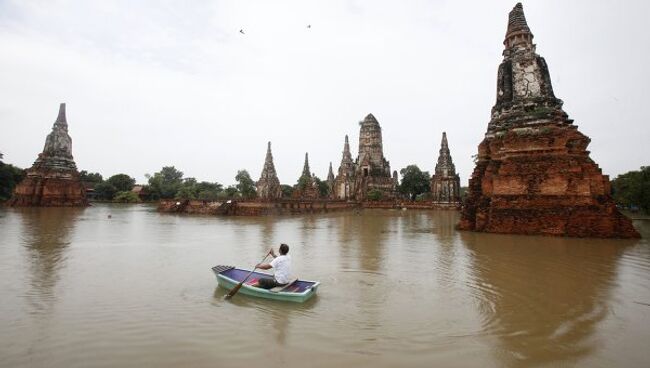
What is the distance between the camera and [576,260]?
32.6 feet

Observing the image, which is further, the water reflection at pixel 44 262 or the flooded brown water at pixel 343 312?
the water reflection at pixel 44 262

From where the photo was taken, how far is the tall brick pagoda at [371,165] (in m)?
52.4

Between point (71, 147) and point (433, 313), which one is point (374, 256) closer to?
point (433, 313)

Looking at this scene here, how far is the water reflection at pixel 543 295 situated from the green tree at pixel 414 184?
2174 inches

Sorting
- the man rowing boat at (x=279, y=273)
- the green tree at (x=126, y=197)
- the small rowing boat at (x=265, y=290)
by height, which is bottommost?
the small rowing boat at (x=265, y=290)

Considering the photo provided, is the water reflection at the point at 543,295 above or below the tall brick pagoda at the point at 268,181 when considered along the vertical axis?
below

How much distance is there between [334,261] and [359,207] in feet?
119

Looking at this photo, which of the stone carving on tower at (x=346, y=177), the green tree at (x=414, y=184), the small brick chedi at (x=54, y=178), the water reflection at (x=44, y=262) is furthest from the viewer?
the green tree at (x=414, y=184)

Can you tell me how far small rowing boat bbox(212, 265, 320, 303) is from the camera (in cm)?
641

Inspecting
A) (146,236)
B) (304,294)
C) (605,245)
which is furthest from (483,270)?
(146,236)

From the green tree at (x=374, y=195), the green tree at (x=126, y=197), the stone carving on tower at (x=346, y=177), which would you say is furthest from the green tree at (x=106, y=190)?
the green tree at (x=374, y=195)

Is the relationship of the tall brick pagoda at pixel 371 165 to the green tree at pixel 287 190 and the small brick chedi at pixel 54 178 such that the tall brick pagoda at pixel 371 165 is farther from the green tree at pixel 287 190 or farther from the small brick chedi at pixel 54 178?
the small brick chedi at pixel 54 178

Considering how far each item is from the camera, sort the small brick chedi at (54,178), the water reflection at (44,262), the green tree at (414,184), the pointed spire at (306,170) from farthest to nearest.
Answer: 1. the green tree at (414,184)
2. the pointed spire at (306,170)
3. the small brick chedi at (54,178)
4. the water reflection at (44,262)

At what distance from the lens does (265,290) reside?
661 centimetres
